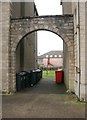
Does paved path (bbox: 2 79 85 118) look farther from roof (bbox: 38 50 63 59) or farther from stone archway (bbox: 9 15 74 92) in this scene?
roof (bbox: 38 50 63 59)

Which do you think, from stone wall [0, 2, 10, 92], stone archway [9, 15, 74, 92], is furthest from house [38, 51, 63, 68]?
stone wall [0, 2, 10, 92]

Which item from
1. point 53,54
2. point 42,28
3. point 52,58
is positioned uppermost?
point 53,54

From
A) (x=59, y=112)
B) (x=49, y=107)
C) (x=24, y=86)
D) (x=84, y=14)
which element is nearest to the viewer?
(x=59, y=112)

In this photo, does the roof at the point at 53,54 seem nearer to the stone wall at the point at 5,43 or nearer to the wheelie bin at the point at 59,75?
the wheelie bin at the point at 59,75

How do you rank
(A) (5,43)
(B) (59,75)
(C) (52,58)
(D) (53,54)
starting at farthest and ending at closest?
(D) (53,54) < (C) (52,58) < (B) (59,75) < (A) (5,43)

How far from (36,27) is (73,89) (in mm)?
4154

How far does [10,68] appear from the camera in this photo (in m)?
15.1

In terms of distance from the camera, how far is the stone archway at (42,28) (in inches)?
583

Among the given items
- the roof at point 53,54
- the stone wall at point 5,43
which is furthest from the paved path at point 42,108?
the roof at point 53,54

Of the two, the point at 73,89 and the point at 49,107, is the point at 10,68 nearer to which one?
the point at 73,89

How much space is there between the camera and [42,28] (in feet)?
48.9

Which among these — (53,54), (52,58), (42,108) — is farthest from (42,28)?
(53,54)

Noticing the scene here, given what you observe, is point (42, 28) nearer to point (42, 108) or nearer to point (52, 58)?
point (42, 108)

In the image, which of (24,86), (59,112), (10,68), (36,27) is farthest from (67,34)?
(59,112)
